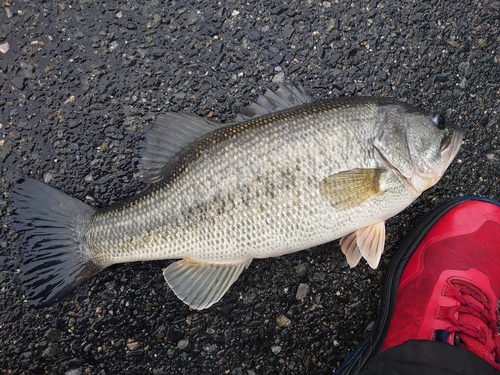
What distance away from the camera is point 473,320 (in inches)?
90.9

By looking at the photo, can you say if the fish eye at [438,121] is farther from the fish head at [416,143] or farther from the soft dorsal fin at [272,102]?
the soft dorsal fin at [272,102]

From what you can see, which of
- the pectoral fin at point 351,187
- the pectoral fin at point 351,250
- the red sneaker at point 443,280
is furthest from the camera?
the red sneaker at point 443,280

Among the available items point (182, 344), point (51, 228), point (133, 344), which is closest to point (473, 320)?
point (182, 344)

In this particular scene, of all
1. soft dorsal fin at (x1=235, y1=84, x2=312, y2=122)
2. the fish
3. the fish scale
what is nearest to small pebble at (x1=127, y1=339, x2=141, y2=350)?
the fish

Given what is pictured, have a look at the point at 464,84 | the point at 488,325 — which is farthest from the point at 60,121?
the point at 488,325

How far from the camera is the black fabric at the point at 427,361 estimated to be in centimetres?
192

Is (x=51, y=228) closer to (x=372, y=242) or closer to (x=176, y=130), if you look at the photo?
(x=176, y=130)

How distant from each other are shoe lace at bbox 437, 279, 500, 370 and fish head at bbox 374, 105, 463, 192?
79 cm

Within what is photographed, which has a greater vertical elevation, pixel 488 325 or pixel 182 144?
pixel 182 144

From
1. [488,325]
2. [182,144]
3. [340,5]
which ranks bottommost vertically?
[488,325]

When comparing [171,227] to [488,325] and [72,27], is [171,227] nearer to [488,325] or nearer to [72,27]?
[72,27]

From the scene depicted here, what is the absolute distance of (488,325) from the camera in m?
2.33

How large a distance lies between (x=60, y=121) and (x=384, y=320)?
2.20 meters

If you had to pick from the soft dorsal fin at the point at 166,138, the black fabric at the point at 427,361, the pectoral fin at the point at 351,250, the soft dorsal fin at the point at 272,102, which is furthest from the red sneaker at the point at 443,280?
the soft dorsal fin at the point at 166,138
